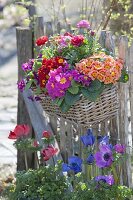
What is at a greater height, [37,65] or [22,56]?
[37,65]

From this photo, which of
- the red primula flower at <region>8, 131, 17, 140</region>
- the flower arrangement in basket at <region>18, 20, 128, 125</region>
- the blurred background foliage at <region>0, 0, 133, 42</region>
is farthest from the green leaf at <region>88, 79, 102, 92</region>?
the blurred background foliage at <region>0, 0, 133, 42</region>

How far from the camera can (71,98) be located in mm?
3475

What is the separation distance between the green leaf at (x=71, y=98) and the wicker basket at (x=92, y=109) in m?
0.04

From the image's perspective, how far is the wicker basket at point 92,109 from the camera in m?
3.54

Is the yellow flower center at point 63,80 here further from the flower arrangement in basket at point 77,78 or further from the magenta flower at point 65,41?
the magenta flower at point 65,41

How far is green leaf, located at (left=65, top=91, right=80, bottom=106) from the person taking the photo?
3459 millimetres

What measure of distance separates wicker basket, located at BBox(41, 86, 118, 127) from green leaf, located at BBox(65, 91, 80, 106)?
0.14 feet

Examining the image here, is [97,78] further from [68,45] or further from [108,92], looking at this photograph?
[68,45]

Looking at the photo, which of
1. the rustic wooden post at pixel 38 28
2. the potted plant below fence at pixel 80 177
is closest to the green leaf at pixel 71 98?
the potted plant below fence at pixel 80 177

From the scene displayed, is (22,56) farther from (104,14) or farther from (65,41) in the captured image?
(65,41)

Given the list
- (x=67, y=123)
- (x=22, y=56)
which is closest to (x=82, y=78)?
(x=67, y=123)

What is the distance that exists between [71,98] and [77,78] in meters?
0.13

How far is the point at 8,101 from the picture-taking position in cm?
863

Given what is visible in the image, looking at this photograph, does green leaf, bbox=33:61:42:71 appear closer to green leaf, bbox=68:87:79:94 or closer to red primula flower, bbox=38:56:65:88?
red primula flower, bbox=38:56:65:88
